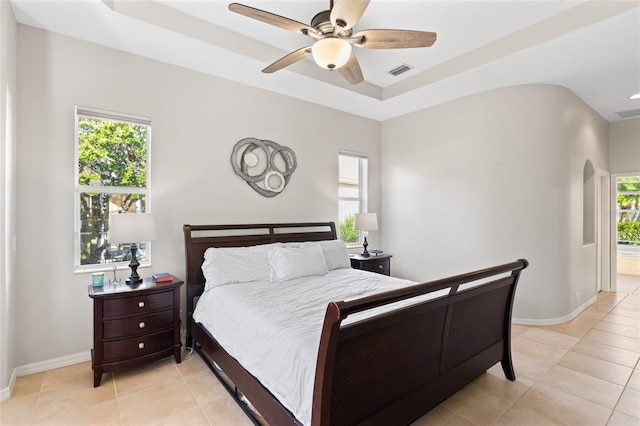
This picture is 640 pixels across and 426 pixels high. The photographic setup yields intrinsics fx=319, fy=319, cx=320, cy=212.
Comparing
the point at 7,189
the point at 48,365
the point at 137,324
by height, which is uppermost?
the point at 7,189

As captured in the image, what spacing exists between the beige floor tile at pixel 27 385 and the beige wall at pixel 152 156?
13 centimetres

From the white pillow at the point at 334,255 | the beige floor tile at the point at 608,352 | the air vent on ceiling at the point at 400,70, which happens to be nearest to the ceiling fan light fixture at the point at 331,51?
the air vent on ceiling at the point at 400,70

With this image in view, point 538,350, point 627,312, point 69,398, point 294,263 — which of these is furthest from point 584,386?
point 69,398

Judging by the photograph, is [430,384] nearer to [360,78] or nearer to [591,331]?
[360,78]

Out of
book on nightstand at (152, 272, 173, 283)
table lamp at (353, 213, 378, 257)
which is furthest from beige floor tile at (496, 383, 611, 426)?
book on nightstand at (152, 272, 173, 283)

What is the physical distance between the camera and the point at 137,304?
2719 millimetres

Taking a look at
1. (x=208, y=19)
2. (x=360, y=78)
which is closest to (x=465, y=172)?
(x=360, y=78)

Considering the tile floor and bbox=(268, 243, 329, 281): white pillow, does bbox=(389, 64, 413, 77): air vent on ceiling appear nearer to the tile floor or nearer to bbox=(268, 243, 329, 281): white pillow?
bbox=(268, 243, 329, 281): white pillow

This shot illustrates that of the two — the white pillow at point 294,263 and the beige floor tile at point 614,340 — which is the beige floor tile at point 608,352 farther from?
the white pillow at point 294,263

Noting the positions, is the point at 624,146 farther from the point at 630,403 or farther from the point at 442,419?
the point at 442,419

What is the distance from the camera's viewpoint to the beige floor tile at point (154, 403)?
2.16m

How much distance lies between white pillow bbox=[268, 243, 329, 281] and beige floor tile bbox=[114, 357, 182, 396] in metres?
1.18

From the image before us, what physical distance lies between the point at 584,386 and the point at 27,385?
446 cm

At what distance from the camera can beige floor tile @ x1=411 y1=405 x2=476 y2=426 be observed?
6.96ft
